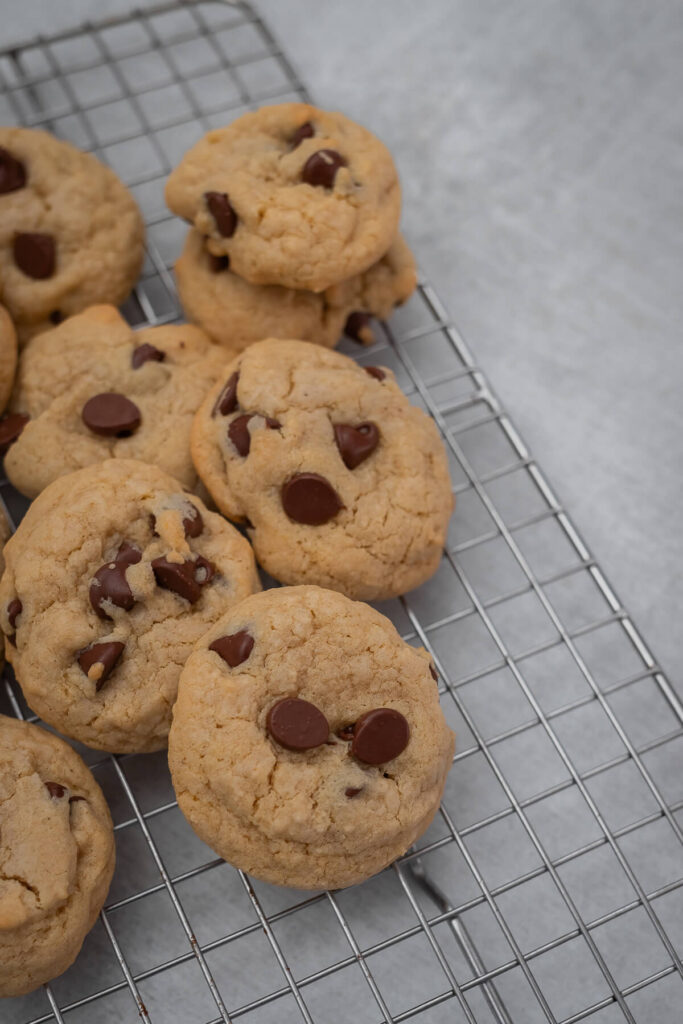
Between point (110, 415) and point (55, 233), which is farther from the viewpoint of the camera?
point (55, 233)

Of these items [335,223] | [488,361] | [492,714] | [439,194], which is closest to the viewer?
[335,223]

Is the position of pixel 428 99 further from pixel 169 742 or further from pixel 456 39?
pixel 169 742

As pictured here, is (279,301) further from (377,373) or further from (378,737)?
(378,737)

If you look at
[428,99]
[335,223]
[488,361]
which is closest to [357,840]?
[335,223]

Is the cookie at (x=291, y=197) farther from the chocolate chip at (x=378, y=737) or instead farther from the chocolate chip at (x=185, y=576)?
the chocolate chip at (x=378, y=737)

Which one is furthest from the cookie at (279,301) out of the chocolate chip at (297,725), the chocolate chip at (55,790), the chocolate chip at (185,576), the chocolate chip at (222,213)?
the chocolate chip at (55,790)

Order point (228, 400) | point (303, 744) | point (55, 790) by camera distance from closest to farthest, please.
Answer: point (303, 744)
point (55, 790)
point (228, 400)

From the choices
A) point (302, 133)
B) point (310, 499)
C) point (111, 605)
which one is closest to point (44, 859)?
point (111, 605)
